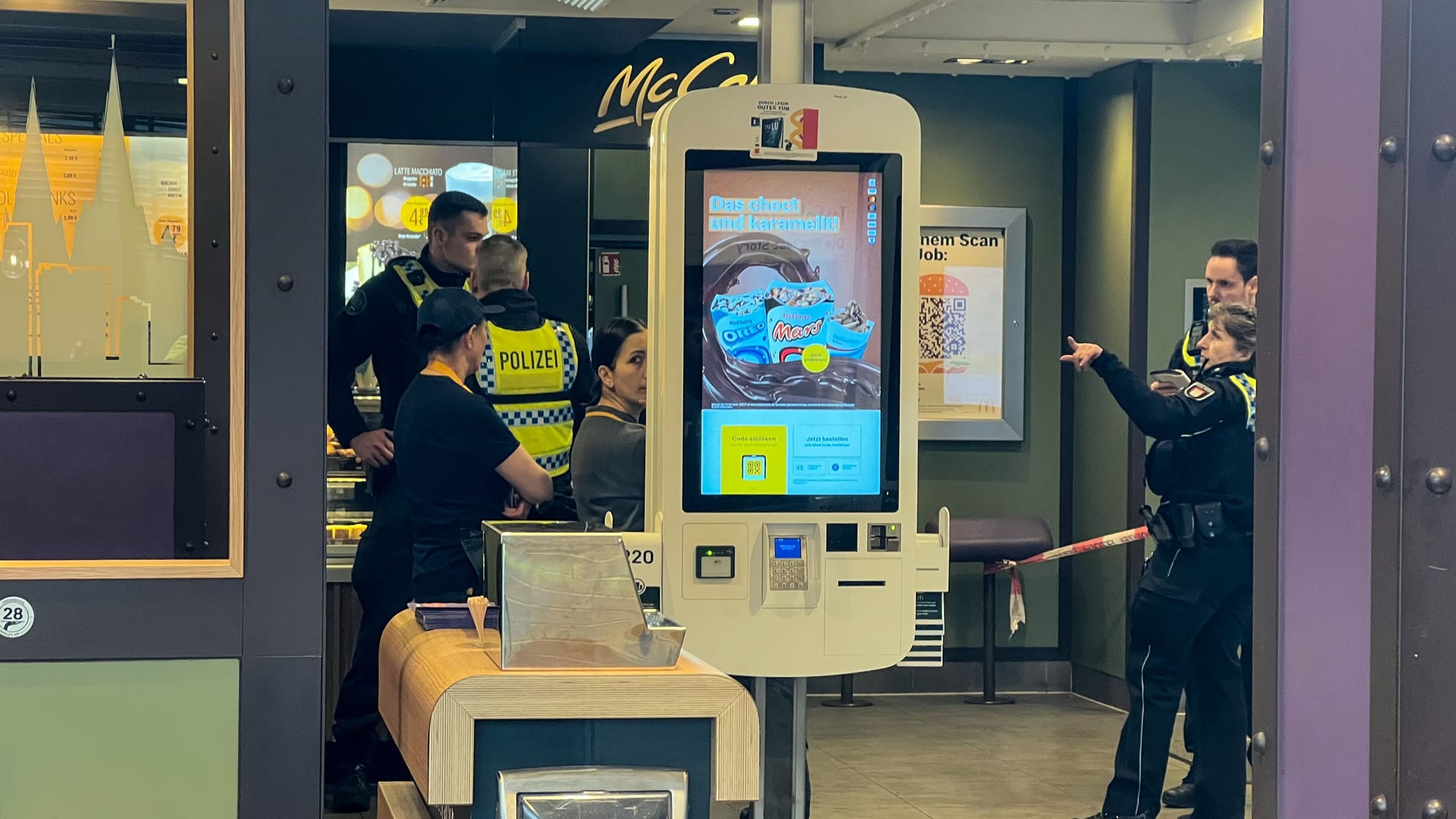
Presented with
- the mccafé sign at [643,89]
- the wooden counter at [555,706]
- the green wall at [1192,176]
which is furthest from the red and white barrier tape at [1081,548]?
the wooden counter at [555,706]

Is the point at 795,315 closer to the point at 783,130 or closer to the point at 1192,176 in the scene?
the point at 783,130

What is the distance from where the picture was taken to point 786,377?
3975 millimetres

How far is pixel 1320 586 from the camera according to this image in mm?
1284

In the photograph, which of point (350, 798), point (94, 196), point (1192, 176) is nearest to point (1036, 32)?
point (1192, 176)

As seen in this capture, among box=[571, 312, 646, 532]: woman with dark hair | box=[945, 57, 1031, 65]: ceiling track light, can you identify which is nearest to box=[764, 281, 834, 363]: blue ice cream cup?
box=[571, 312, 646, 532]: woman with dark hair

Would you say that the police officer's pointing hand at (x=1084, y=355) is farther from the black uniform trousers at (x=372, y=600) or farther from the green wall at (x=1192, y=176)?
the green wall at (x=1192, y=176)

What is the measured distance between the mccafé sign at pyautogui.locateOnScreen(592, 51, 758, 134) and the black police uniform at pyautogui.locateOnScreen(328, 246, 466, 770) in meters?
1.38

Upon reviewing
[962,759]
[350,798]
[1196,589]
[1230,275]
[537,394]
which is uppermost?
[1230,275]

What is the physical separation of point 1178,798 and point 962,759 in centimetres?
102

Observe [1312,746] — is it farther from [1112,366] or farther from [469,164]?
[469,164]

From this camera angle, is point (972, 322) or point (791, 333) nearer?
point (791, 333)

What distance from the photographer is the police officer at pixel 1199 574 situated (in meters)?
4.62

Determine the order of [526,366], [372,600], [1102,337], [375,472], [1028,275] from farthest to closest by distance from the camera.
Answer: [1028,275], [1102,337], [375,472], [372,600], [526,366]

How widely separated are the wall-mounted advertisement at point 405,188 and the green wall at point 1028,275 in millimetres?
2045
